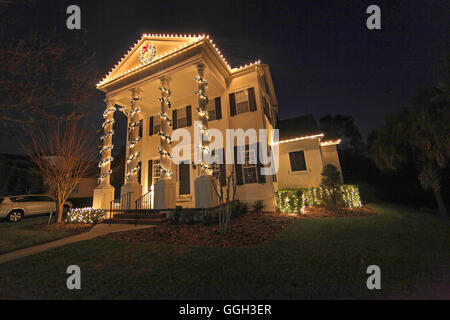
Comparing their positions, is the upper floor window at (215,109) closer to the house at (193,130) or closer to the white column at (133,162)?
the house at (193,130)

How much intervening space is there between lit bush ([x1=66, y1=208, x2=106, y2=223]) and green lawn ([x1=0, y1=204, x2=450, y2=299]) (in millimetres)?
3869

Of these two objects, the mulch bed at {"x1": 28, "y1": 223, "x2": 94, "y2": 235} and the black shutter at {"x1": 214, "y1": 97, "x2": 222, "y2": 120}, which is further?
the black shutter at {"x1": 214, "y1": 97, "x2": 222, "y2": 120}

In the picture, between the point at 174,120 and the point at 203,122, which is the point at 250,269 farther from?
the point at 174,120

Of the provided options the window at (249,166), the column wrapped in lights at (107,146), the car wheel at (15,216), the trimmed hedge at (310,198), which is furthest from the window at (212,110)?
the car wheel at (15,216)

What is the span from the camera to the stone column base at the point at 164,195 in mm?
Result: 7703

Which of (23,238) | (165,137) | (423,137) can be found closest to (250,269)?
(165,137)

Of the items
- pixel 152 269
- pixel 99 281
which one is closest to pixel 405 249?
pixel 152 269

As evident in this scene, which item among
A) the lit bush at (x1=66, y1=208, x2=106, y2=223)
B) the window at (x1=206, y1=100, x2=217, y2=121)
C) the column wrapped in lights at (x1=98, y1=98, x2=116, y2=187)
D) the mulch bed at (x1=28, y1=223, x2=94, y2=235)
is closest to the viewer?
the mulch bed at (x1=28, y1=223, x2=94, y2=235)

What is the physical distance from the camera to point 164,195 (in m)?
7.70

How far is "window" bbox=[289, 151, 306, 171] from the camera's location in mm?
11289

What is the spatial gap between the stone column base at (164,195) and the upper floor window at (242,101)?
5.67m

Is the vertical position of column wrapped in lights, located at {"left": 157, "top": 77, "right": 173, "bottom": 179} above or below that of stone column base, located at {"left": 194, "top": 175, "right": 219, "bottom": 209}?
above

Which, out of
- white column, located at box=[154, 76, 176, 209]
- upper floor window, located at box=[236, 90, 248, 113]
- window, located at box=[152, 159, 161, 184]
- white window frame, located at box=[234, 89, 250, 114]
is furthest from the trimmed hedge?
window, located at box=[152, 159, 161, 184]

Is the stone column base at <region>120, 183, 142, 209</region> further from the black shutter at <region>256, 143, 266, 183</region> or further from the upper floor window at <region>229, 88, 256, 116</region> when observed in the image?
the upper floor window at <region>229, 88, 256, 116</region>
